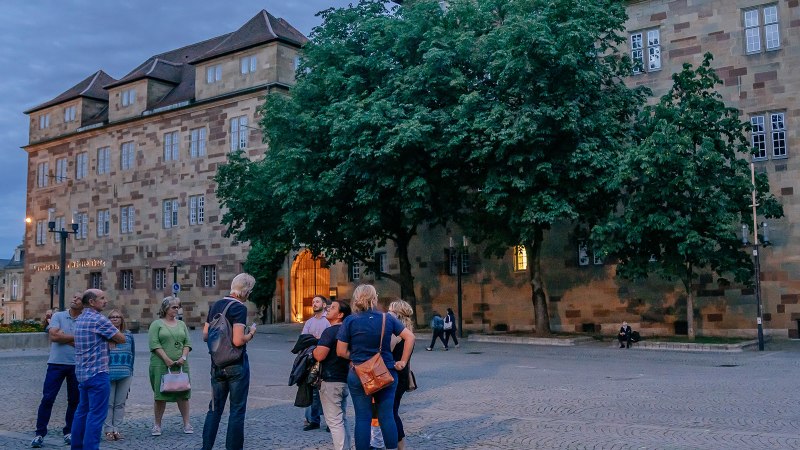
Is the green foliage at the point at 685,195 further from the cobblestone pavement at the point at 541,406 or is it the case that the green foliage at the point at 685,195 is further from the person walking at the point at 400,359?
the person walking at the point at 400,359

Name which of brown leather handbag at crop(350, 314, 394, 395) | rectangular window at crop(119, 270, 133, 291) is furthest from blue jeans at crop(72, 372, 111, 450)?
rectangular window at crop(119, 270, 133, 291)

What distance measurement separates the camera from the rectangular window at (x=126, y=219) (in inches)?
2265

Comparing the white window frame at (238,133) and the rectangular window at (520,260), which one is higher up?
the white window frame at (238,133)

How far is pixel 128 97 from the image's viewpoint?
195 ft

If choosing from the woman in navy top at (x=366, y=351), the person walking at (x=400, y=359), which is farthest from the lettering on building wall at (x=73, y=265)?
the woman in navy top at (x=366, y=351)

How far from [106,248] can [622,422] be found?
174ft

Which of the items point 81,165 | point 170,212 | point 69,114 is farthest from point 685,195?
point 69,114

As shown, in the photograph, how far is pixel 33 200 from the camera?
65438mm

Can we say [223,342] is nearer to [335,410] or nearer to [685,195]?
[335,410]

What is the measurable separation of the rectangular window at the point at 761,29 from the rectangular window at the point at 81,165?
46.4 meters

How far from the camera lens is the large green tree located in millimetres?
27062

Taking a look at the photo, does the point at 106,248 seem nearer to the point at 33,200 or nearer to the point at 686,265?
the point at 33,200

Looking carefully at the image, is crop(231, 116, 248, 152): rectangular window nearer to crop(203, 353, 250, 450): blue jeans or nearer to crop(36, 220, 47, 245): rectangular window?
crop(36, 220, 47, 245): rectangular window

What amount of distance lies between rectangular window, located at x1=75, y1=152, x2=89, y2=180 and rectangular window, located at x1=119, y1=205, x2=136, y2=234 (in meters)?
5.64
